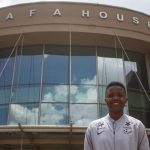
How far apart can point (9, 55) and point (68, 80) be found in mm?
3061

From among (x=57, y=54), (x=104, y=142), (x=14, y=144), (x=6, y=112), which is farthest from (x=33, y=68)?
(x=104, y=142)

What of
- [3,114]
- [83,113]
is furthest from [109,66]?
[3,114]

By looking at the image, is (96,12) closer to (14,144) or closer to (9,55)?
(9,55)

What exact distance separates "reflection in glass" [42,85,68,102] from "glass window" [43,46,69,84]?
29 cm

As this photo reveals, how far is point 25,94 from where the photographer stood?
1440 centimetres

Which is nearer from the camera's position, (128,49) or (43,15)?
(43,15)

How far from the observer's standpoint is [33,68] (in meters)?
15.1

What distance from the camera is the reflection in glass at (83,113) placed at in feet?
44.9

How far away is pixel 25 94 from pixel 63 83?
1553 millimetres

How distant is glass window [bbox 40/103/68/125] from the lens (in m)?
13.7

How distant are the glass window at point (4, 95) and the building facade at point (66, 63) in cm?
3

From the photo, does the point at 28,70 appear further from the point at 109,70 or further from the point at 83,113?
the point at 109,70

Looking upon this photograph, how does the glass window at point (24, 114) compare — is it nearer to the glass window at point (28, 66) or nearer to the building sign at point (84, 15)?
the glass window at point (28, 66)

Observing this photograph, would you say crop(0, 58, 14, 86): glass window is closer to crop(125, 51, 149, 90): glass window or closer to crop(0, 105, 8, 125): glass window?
crop(0, 105, 8, 125): glass window
